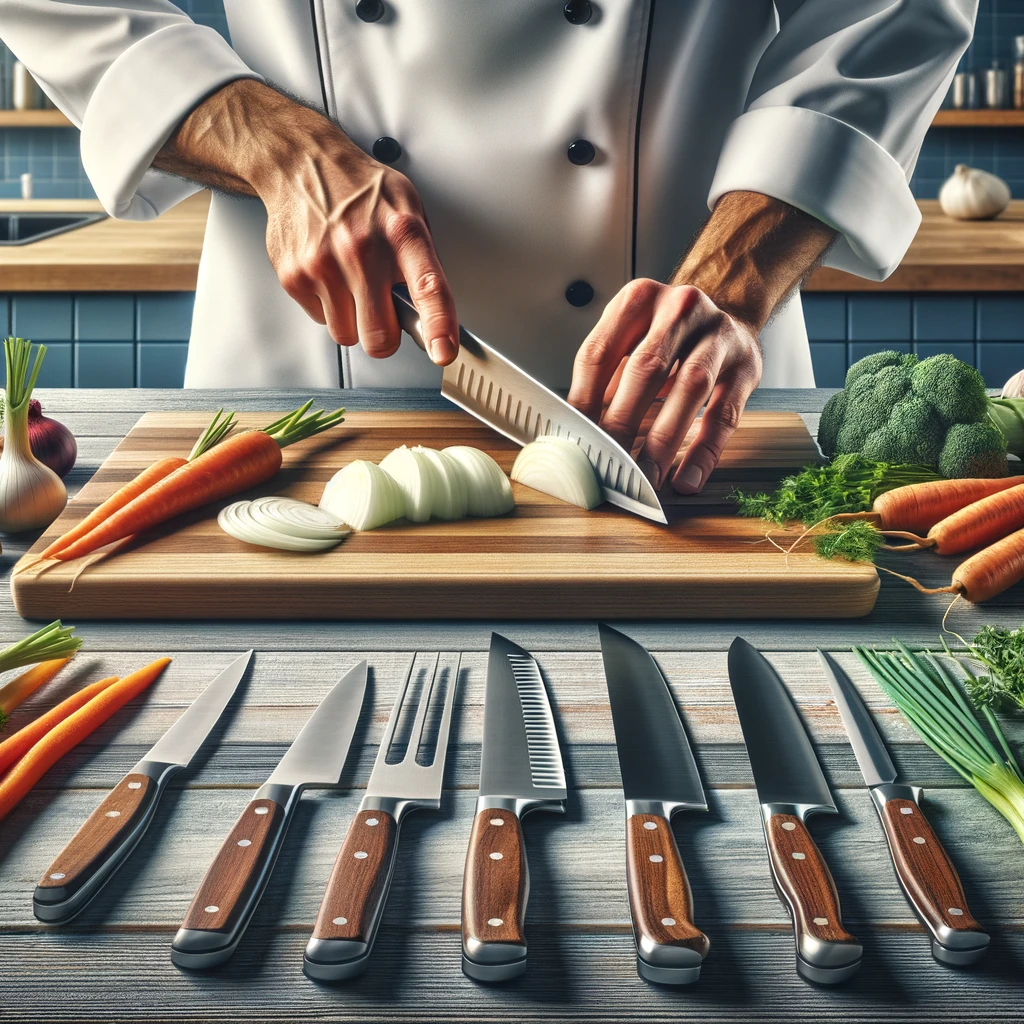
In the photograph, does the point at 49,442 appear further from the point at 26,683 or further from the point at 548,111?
the point at 548,111

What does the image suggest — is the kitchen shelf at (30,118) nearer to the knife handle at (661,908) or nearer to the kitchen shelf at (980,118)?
the kitchen shelf at (980,118)

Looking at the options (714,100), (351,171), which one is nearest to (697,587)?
(351,171)

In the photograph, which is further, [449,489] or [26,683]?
[449,489]

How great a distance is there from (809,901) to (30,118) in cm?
458

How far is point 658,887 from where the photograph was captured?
573 millimetres

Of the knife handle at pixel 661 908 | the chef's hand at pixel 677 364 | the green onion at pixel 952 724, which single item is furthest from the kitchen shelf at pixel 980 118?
the knife handle at pixel 661 908

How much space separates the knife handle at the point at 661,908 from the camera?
0.53 m

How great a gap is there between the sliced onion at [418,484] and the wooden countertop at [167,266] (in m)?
1.49

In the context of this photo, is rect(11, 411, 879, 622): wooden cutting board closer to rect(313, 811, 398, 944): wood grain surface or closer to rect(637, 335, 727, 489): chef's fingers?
rect(637, 335, 727, 489): chef's fingers

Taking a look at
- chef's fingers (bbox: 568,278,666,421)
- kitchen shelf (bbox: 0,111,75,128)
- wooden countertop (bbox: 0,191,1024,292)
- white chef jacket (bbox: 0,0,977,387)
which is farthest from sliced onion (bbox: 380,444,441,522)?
kitchen shelf (bbox: 0,111,75,128)

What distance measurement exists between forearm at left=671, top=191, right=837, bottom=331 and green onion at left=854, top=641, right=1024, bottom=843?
59cm

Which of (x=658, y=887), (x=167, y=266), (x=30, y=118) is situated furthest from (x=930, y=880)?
(x=30, y=118)

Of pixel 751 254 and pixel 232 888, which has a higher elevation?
pixel 751 254

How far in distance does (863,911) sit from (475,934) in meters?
0.23
